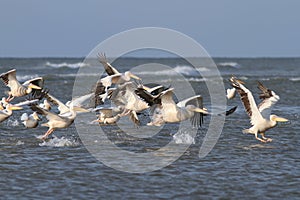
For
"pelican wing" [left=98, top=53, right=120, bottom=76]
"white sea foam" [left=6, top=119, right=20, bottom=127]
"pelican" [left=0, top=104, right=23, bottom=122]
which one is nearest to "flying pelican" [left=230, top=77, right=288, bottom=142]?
"pelican wing" [left=98, top=53, right=120, bottom=76]

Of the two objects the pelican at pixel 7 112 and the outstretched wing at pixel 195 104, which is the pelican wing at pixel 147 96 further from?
the pelican at pixel 7 112

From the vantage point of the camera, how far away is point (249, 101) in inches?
467

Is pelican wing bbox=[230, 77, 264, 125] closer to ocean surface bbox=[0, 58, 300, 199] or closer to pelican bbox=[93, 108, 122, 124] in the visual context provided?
ocean surface bbox=[0, 58, 300, 199]

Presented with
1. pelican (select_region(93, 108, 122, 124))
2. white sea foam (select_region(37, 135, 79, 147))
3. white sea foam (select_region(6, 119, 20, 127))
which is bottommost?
white sea foam (select_region(6, 119, 20, 127))

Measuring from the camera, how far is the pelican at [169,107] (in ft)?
37.3

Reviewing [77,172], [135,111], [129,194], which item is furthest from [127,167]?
[135,111]

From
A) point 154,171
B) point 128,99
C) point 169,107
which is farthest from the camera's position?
point 128,99

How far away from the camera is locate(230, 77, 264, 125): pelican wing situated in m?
11.8

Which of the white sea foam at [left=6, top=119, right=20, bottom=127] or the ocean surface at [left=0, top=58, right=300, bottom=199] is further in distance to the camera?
the white sea foam at [left=6, top=119, right=20, bottom=127]

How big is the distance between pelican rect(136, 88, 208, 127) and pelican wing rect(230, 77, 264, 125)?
760 mm

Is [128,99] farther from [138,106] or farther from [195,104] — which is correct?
[195,104]

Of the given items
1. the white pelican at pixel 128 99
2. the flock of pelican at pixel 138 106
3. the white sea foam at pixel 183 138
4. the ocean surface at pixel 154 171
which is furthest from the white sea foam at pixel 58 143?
the white sea foam at pixel 183 138

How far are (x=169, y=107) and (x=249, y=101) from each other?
1.47 m

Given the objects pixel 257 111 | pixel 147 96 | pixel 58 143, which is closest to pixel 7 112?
pixel 58 143
